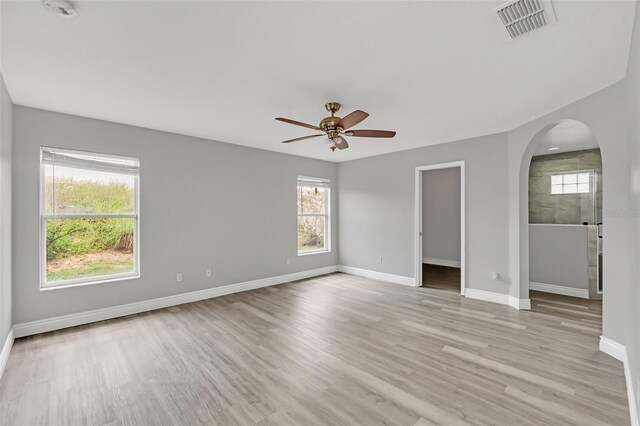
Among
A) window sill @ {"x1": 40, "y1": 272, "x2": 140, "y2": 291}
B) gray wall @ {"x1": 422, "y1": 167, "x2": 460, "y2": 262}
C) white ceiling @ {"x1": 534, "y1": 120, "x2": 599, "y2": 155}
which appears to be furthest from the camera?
gray wall @ {"x1": 422, "y1": 167, "x2": 460, "y2": 262}

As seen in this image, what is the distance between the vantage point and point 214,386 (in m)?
2.31

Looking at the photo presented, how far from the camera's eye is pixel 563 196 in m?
5.77

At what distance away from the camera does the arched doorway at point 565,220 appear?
4.32m

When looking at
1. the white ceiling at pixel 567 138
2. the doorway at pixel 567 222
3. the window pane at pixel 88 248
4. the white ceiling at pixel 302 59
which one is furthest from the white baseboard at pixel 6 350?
the white ceiling at pixel 567 138

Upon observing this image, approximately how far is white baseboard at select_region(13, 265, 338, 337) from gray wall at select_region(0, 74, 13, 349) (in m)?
0.30

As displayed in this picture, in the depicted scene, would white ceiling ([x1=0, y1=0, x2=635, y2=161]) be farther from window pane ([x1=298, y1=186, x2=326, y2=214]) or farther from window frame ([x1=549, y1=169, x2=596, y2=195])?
window frame ([x1=549, y1=169, x2=596, y2=195])

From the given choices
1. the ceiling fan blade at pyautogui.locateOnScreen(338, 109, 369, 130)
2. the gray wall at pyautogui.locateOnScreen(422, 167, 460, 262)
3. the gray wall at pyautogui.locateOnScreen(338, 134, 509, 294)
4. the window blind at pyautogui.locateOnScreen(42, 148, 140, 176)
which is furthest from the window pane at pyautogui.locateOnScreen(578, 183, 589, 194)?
the window blind at pyautogui.locateOnScreen(42, 148, 140, 176)

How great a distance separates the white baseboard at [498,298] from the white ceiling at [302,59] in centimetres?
253

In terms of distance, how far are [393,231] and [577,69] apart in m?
3.70

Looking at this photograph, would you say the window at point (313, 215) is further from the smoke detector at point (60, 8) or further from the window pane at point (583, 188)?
the window pane at point (583, 188)

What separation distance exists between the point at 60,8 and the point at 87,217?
2.75 meters

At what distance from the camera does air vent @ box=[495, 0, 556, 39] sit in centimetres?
168

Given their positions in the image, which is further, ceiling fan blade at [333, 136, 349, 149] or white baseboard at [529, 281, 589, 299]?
white baseboard at [529, 281, 589, 299]

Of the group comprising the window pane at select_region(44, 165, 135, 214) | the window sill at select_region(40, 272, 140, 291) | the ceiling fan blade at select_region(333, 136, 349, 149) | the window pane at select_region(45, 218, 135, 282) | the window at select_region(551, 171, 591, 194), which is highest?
the ceiling fan blade at select_region(333, 136, 349, 149)
